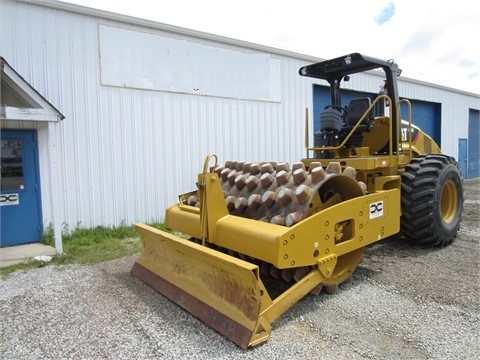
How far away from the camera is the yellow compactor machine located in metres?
3.39

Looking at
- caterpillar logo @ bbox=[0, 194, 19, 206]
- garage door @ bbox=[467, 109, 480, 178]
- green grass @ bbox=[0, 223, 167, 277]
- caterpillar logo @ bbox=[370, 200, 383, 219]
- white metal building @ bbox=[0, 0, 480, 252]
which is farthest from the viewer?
garage door @ bbox=[467, 109, 480, 178]

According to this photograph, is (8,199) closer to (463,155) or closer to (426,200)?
(426,200)

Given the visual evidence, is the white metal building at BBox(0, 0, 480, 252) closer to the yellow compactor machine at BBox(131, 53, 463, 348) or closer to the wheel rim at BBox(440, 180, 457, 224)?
the yellow compactor machine at BBox(131, 53, 463, 348)

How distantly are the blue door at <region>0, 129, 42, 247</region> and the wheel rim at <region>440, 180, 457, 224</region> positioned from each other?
698 centimetres

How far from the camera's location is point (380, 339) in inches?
128

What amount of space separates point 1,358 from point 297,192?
2897 millimetres

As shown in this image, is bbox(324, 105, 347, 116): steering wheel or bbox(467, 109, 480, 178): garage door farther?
bbox(467, 109, 480, 178): garage door

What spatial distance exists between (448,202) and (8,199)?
7.46 metres

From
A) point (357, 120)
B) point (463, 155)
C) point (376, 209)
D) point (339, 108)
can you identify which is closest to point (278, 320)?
point (376, 209)

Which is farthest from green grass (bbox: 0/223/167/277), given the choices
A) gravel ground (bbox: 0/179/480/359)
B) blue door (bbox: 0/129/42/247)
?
gravel ground (bbox: 0/179/480/359)

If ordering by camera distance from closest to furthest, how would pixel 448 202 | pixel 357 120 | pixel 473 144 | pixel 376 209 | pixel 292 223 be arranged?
1. pixel 292 223
2. pixel 376 209
3. pixel 357 120
4. pixel 448 202
5. pixel 473 144

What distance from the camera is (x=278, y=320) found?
11.9 feet

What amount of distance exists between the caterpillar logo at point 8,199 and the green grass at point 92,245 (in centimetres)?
76

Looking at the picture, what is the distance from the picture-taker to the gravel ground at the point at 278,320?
10.3 feet
